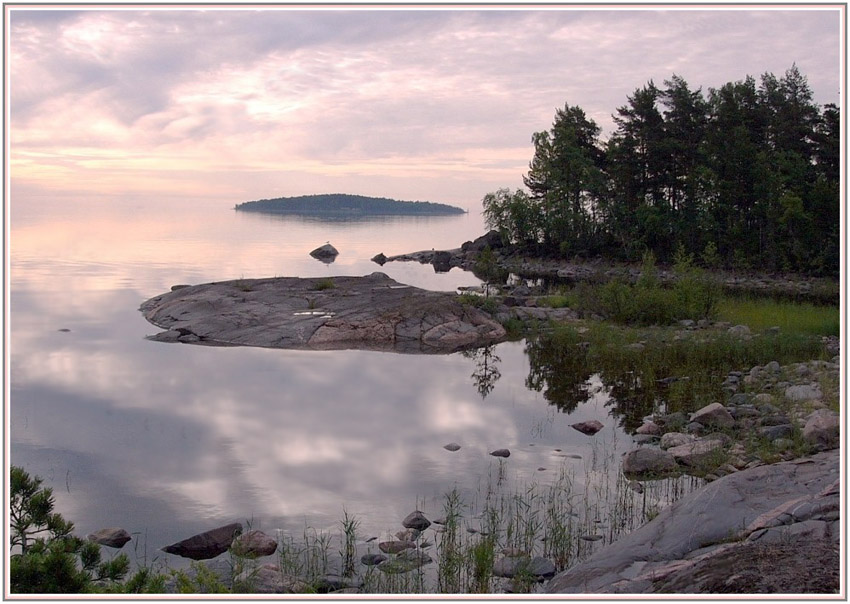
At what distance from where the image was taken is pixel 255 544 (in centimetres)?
843

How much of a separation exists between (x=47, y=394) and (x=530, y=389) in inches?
395

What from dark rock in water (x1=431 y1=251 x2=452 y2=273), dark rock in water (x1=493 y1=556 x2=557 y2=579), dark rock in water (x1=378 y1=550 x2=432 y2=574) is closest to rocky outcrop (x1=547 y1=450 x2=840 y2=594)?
dark rock in water (x1=493 y1=556 x2=557 y2=579)

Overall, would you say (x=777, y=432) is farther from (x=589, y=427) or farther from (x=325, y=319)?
(x=325, y=319)

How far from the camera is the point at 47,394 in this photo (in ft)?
52.4

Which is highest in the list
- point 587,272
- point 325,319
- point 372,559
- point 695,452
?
point 587,272

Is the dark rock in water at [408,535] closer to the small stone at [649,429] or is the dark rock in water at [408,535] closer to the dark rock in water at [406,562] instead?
the dark rock in water at [406,562]

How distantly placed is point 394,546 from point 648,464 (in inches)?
165

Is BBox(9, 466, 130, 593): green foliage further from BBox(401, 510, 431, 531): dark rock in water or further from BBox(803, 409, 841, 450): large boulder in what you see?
BBox(803, 409, 841, 450): large boulder

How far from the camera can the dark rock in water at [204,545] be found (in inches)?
334

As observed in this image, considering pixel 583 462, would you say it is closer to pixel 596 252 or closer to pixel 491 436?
pixel 491 436

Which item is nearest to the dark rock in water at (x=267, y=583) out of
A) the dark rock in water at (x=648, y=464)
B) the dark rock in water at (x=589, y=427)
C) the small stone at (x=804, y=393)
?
the dark rock in water at (x=648, y=464)

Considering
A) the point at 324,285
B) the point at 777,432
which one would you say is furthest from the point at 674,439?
the point at 324,285

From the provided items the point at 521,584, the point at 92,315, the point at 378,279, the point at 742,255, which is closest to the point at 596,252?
the point at 742,255

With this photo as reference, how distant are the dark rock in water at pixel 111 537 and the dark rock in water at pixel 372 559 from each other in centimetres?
278
